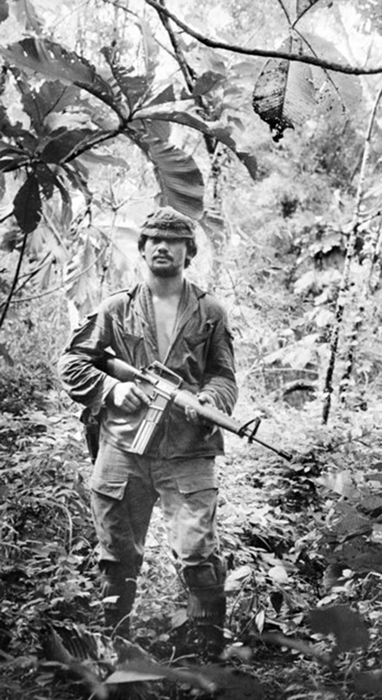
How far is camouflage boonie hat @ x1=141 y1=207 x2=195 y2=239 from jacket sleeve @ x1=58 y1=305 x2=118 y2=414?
30 cm

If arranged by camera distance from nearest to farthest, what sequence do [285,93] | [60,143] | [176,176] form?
[285,93] → [60,143] → [176,176]

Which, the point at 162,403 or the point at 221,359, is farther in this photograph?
the point at 221,359

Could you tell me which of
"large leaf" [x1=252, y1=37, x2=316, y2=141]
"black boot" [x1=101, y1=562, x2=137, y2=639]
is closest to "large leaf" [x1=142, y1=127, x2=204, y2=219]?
"large leaf" [x1=252, y1=37, x2=316, y2=141]

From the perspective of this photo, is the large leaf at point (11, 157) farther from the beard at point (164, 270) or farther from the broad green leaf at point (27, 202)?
the beard at point (164, 270)

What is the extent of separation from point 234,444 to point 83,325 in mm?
2562

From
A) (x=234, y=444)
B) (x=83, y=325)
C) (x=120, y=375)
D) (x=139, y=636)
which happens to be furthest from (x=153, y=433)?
(x=234, y=444)

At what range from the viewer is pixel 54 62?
4.64 feet

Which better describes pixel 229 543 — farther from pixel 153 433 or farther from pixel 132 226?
pixel 132 226

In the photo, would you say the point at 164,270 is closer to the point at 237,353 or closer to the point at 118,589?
the point at 118,589

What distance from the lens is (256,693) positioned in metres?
0.65

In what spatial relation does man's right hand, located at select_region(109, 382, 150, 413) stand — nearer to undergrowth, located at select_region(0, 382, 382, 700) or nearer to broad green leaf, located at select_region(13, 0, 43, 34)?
undergrowth, located at select_region(0, 382, 382, 700)

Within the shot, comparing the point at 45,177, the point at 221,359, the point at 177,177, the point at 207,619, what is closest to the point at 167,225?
the point at 221,359

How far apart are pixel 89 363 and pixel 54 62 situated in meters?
1.28

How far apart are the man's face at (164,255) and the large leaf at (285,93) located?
1.70 m
